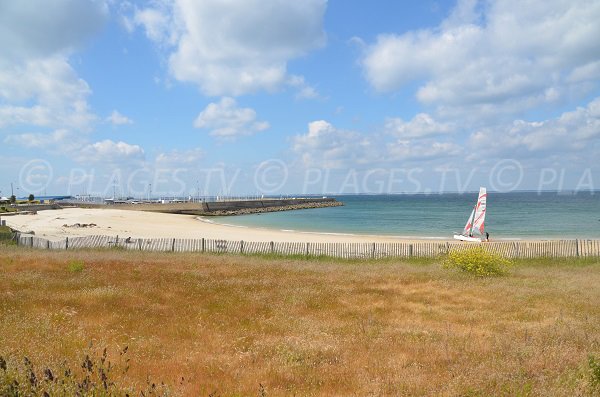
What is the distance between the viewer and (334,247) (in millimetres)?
31703

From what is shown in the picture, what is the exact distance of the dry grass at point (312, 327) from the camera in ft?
25.5

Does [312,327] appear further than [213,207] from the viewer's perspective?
No

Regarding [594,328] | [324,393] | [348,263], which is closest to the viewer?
[324,393]

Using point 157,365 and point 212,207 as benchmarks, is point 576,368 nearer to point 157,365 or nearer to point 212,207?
point 157,365

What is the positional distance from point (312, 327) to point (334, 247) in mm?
20183

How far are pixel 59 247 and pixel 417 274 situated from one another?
2527 centimetres

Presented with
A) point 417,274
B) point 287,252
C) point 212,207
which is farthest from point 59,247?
point 212,207

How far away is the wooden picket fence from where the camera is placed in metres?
29.3

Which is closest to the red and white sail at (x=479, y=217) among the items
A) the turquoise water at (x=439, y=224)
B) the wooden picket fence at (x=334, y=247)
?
the turquoise water at (x=439, y=224)

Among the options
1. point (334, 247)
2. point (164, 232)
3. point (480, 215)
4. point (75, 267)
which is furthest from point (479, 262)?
point (164, 232)

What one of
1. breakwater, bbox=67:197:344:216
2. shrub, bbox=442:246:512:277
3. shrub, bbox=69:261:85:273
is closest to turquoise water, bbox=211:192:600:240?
breakwater, bbox=67:197:344:216

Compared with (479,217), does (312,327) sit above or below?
below

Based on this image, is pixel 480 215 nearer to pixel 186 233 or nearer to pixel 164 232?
pixel 186 233

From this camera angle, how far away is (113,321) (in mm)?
11695
